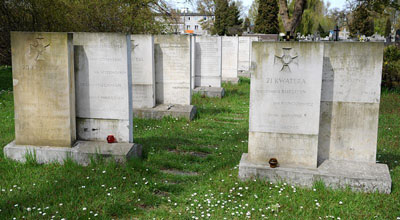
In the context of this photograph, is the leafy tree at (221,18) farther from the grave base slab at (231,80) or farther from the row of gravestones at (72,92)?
the row of gravestones at (72,92)

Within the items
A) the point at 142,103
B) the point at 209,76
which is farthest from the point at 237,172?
the point at 209,76

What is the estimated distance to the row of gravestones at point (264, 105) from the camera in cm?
506

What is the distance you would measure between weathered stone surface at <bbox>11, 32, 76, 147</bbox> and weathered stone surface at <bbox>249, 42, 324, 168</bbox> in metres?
2.58

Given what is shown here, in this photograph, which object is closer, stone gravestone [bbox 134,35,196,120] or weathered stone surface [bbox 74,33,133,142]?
weathered stone surface [bbox 74,33,133,142]

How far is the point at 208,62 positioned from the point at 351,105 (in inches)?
357

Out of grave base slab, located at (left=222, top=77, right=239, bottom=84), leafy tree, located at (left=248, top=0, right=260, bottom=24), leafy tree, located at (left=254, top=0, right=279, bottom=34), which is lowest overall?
grave base slab, located at (left=222, top=77, right=239, bottom=84)

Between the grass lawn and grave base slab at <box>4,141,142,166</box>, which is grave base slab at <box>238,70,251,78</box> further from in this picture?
grave base slab at <box>4,141,142,166</box>

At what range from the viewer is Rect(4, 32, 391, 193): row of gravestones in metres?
5.06

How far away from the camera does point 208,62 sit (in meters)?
14.0

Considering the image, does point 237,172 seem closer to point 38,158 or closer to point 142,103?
point 38,158

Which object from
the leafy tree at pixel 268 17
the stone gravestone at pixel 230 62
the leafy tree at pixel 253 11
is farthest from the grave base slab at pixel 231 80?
the leafy tree at pixel 253 11

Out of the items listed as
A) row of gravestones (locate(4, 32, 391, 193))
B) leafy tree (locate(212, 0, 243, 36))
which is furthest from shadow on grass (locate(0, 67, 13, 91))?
leafy tree (locate(212, 0, 243, 36))

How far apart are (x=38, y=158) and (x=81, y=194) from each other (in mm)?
1546

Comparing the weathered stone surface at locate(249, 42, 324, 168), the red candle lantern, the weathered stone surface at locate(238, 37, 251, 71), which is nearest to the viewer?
the weathered stone surface at locate(249, 42, 324, 168)
